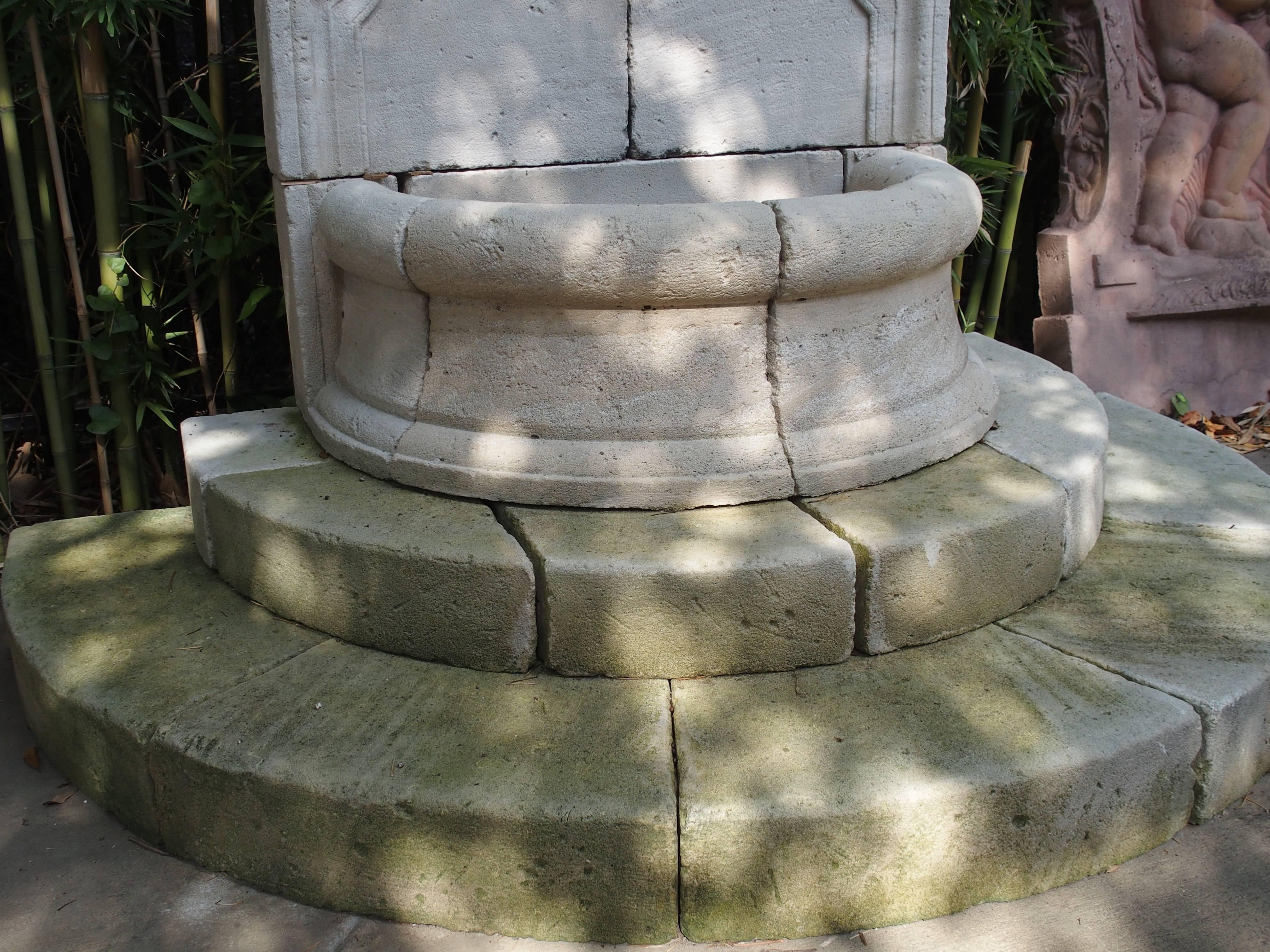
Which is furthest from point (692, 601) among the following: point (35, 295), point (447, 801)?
point (35, 295)

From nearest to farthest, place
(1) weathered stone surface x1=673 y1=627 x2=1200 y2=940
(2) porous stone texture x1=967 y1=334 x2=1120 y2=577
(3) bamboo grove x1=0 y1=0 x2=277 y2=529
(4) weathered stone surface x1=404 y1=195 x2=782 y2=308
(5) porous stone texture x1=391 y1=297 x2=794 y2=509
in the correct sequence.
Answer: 1. (1) weathered stone surface x1=673 y1=627 x2=1200 y2=940
2. (4) weathered stone surface x1=404 y1=195 x2=782 y2=308
3. (5) porous stone texture x1=391 y1=297 x2=794 y2=509
4. (2) porous stone texture x1=967 y1=334 x2=1120 y2=577
5. (3) bamboo grove x1=0 y1=0 x2=277 y2=529

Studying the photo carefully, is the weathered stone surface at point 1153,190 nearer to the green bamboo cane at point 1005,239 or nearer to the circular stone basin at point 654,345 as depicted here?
the green bamboo cane at point 1005,239

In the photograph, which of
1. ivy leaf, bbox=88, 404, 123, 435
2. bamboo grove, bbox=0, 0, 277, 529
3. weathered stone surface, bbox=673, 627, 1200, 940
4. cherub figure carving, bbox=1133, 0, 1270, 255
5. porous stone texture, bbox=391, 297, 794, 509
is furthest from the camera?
cherub figure carving, bbox=1133, 0, 1270, 255

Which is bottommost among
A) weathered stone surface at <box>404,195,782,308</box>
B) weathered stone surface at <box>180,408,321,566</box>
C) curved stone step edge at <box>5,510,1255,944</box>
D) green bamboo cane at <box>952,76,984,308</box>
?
curved stone step edge at <box>5,510,1255,944</box>

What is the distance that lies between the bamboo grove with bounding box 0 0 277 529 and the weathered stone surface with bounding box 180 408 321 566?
20.6 inches

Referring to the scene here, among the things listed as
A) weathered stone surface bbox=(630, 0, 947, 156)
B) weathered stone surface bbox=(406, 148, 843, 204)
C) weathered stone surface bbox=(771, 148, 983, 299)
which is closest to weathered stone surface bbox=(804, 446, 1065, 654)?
weathered stone surface bbox=(771, 148, 983, 299)

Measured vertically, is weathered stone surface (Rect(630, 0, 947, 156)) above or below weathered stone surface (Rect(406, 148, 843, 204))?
above

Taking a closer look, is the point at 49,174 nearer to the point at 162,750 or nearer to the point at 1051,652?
the point at 162,750

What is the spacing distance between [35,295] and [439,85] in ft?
4.38

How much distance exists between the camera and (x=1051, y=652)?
2.37m

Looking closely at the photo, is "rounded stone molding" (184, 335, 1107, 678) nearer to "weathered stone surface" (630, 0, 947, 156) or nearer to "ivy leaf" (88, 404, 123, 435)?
"ivy leaf" (88, 404, 123, 435)

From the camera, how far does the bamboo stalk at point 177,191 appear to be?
3332 millimetres

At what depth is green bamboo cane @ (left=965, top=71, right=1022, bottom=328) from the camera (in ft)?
14.2

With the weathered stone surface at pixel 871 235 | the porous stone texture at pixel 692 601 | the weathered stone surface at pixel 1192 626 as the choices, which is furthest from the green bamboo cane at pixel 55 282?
the weathered stone surface at pixel 1192 626
